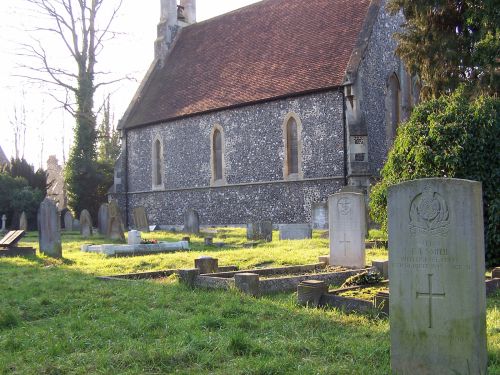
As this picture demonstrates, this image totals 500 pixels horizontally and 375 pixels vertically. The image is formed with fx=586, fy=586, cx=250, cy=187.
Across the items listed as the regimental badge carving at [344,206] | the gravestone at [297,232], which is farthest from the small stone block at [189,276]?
the gravestone at [297,232]

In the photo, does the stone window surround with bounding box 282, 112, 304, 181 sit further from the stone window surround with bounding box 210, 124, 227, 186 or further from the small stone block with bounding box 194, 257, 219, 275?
the small stone block with bounding box 194, 257, 219, 275

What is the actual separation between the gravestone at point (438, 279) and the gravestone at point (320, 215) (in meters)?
13.8

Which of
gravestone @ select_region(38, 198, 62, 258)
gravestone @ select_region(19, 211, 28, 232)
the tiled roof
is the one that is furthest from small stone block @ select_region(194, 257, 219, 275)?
gravestone @ select_region(19, 211, 28, 232)

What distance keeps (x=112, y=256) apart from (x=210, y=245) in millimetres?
3131

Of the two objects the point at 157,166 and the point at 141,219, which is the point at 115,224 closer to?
the point at 141,219

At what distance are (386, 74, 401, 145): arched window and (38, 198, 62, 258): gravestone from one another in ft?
39.7

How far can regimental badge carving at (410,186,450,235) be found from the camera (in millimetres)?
4105

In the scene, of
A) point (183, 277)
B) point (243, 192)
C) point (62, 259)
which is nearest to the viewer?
point (183, 277)

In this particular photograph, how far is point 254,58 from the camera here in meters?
23.4

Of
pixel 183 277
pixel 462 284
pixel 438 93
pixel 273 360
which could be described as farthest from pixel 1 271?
pixel 438 93

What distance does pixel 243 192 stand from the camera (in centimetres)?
2189

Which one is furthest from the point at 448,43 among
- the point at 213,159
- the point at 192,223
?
the point at 213,159

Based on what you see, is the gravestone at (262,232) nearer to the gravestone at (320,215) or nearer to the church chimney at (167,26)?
the gravestone at (320,215)

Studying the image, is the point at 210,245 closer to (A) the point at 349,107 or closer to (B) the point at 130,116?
(A) the point at 349,107
